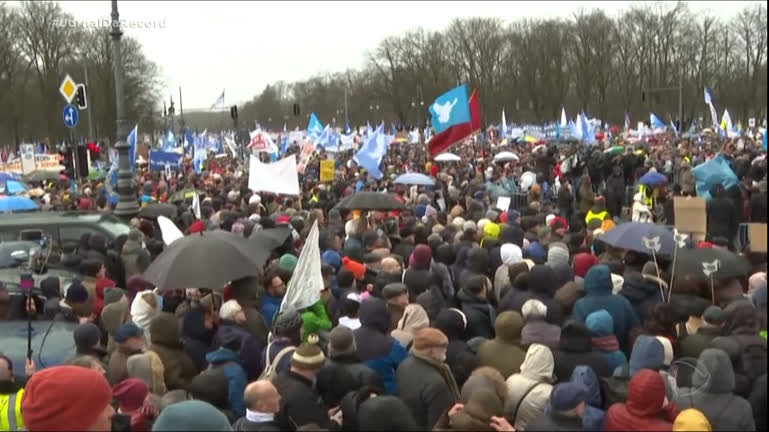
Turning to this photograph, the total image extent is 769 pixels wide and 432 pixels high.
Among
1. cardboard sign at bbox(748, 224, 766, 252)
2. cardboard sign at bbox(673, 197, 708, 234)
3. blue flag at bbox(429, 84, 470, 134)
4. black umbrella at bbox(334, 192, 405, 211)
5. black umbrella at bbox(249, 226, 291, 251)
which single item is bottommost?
black umbrella at bbox(249, 226, 291, 251)

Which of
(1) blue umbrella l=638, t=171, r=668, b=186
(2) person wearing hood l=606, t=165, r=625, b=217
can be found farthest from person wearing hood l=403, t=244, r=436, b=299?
(2) person wearing hood l=606, t=165, r=625, b=217

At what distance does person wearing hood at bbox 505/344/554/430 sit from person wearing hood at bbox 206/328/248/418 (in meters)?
1.63

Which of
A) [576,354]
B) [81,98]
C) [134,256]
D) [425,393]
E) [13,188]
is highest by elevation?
[81,98]

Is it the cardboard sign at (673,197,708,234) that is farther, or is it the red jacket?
the cardboard sign at (673,197,708,234)

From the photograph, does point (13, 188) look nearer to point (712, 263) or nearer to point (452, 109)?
point (452, 109)

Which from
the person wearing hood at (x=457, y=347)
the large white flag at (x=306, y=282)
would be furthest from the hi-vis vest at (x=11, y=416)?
the person wearing hood at (x=457, y=347)

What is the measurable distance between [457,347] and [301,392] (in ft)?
4.84

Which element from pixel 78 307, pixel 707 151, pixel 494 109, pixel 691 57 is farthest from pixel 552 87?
pixel 78 307

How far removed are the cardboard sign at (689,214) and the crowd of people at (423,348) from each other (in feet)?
1.44

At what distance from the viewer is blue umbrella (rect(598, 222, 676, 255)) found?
7.37m

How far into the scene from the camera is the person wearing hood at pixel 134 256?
9062 mm

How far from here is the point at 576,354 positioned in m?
5.18

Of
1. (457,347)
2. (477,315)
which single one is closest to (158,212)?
(477,315)

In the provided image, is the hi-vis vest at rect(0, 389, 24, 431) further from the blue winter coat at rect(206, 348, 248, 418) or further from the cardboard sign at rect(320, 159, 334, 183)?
the cardboard sign at rect(320, 159, 334, 183)
